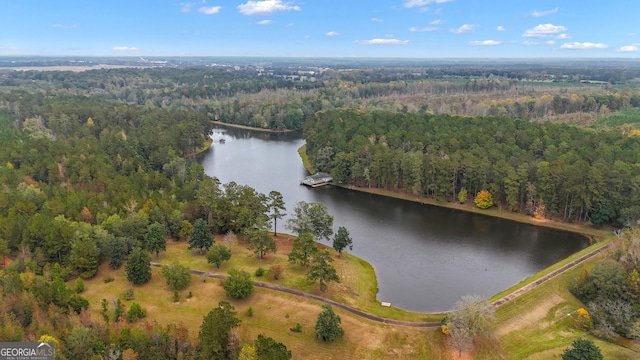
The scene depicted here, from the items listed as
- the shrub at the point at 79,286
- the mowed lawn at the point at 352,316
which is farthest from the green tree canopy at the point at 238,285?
the shrub at the point at 79,286

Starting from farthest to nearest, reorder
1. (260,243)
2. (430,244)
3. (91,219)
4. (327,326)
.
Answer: (430,244) < (91,219) < (260,243) < (327,326)

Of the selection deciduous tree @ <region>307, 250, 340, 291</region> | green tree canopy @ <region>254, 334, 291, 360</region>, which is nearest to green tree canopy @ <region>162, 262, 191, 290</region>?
deciduous tree @ <region>307, 250, 340, 291</region>

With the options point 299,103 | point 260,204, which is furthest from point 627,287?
point 299,103

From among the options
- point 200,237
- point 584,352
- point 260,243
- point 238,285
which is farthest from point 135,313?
point 584,352

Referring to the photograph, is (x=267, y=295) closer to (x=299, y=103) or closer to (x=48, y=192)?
(x=48, y=192)

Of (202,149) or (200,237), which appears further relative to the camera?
(202,149)

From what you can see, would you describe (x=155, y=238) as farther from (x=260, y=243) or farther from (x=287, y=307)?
(x=287, y=307)

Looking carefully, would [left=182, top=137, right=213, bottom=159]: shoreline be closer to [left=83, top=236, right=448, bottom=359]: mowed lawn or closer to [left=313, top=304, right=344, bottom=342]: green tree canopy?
[left=83, top=236, right=448, bottom=359]: mowed lawn
